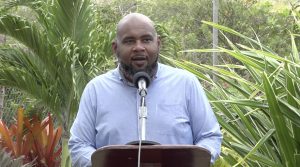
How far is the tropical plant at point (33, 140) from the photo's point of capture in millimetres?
7625

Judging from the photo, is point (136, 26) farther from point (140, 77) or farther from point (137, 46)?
point (140, 77)

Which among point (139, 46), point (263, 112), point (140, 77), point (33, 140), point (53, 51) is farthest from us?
point (33, 140)

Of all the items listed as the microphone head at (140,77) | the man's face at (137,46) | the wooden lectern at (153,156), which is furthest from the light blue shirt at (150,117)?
the wooden lectern at (153,156)

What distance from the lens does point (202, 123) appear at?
3.19 m

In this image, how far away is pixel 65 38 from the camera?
708 centimetres

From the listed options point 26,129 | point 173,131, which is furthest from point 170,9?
point 173,131

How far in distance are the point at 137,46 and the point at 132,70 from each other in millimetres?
123

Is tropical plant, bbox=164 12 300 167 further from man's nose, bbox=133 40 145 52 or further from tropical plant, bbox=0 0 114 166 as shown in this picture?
tropical plant, bbox=0 0 114 166

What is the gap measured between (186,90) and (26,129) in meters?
4.91

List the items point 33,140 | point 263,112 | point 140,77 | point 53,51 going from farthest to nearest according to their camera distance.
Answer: point 33,140 → point 53,51 → point 263,112 → point 140,77

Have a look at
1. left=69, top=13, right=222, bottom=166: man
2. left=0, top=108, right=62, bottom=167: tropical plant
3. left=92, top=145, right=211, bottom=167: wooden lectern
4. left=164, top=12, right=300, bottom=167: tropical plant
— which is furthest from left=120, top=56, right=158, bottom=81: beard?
left=0, top=108, right=62, bottom=167: tropical plant

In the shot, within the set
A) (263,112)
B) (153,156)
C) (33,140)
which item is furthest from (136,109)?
(33,140)

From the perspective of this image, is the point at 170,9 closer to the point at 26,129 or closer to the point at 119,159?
the point at 26,129

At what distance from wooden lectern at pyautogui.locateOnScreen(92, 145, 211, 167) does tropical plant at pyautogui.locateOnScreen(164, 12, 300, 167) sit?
5.64 feet
